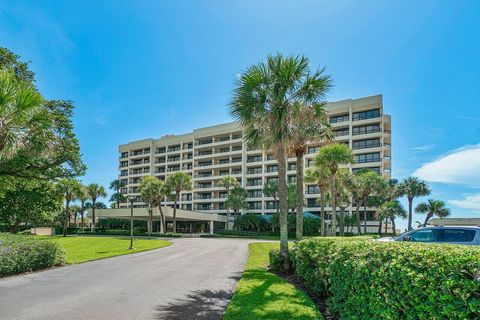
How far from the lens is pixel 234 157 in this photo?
85.6 m

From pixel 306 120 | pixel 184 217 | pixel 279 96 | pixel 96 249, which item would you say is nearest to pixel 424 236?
pixel 306 120

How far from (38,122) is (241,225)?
59199mm

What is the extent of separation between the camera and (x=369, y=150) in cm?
6681

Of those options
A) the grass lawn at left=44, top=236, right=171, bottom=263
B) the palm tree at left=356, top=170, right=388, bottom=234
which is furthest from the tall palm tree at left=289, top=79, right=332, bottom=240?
the palm tree at left=356, top=170, right=388, bottom=234

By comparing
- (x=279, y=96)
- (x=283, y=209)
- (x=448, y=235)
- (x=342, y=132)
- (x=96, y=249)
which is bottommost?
(x=96, y=249)

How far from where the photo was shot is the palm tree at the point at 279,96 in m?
16.1

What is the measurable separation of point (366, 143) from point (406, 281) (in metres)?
67.7

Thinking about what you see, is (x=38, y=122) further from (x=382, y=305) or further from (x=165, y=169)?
(x=165, y=169)

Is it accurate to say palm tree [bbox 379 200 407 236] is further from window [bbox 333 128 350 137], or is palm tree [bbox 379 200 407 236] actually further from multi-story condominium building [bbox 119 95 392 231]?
window [bbox 333 128 350 137]

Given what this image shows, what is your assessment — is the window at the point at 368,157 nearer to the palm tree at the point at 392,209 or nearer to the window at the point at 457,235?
the palm tree at the point at 392,209

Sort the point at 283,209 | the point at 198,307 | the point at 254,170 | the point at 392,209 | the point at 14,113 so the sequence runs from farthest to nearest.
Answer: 1. the point at 254,170
2. the point at 392,209
3. the point at 283,209
4. the point at 14,113
5. the point at 198,307

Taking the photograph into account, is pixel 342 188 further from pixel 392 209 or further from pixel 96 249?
pixel 96 249

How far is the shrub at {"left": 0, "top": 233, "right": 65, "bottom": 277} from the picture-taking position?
13.2 m

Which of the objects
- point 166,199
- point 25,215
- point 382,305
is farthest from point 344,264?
point 166,199
